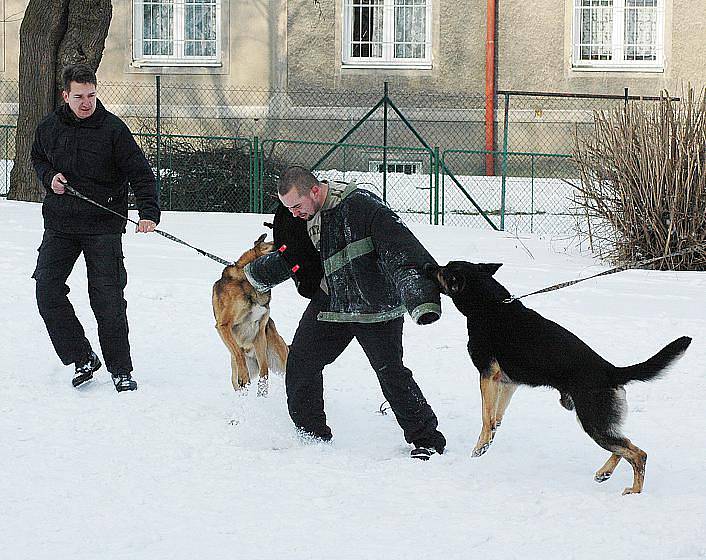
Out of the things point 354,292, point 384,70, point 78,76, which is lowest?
point 354,292

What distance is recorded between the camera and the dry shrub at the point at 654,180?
32.8 ft

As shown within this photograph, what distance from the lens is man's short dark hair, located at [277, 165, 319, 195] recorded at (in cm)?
485

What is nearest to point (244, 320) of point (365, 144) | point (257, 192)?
point (257, 192)

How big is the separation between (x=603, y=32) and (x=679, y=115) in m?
9.89

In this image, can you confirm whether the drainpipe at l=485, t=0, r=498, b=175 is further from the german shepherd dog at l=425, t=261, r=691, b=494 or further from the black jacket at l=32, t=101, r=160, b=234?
the german shepherd dog at l=425, t=261, r=691, b=494

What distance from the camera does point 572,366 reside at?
4.66 metres

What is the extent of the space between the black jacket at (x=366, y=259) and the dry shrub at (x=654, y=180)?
225 inches

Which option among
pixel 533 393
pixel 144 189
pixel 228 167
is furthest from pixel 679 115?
pixel 228 167

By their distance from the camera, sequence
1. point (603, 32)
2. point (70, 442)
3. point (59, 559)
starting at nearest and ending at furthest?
point (59, 559) < point (70, 442) < point (603, 32)

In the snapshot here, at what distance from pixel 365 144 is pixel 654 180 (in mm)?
8903

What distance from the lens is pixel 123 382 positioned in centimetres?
629

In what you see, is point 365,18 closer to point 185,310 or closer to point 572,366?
point 185,310

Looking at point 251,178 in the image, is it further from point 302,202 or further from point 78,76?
point 302,202

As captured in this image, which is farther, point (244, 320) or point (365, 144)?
point (365, 144)
